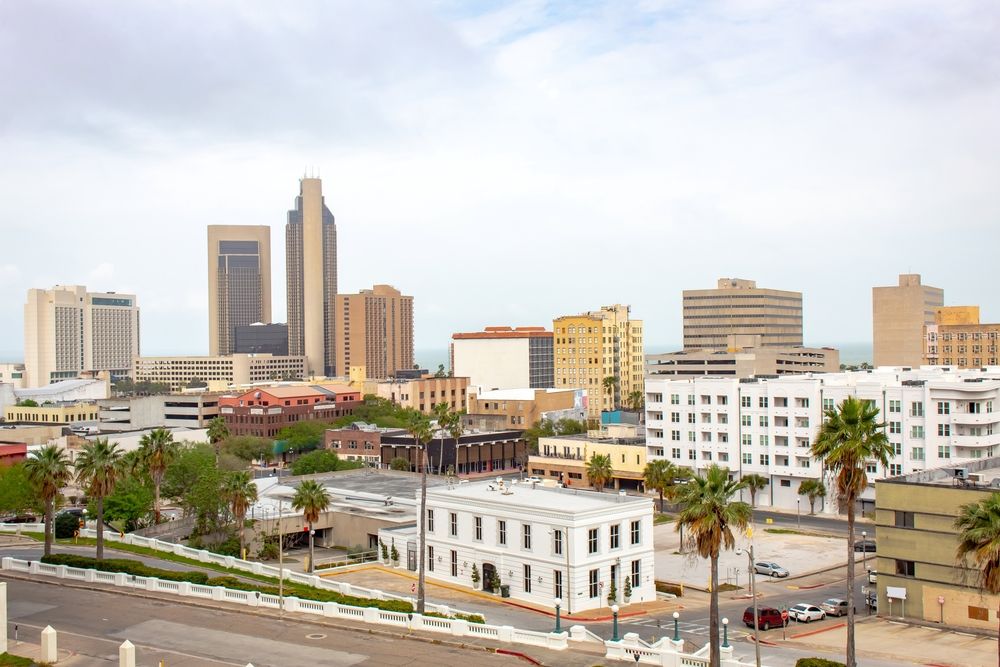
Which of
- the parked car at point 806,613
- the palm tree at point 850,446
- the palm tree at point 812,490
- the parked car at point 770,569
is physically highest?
the palm tree at point 850,446

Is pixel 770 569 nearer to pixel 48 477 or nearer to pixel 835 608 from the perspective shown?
pixel 835 608

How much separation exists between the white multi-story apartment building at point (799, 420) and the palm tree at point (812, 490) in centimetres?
134

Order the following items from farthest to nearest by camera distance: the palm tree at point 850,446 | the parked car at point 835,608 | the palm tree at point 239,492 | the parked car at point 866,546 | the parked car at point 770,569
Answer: the parked car at point 866,546 < the palm tree at point 239,492 < the parked car at point 770,569 < the parked car at point 835,608 < the palm tree at point 850,446

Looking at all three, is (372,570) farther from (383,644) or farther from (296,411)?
(296,411)

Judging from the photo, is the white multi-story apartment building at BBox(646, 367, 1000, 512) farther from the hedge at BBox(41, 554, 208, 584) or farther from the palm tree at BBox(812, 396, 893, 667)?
the hedge at BBox(41, 554, 208, 584)

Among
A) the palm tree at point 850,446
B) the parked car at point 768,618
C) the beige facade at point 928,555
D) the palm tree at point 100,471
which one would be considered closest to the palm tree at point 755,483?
the beige facade at point 928,555

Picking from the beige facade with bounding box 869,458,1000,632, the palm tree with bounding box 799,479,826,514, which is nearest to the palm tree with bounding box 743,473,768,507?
the palm tree with bounding box 799,479,826,514

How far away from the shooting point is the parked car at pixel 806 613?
67688 mm

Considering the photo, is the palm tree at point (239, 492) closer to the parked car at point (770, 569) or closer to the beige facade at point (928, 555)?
the parked car at point (770, 569)

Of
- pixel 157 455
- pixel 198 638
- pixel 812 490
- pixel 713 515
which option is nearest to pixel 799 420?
pixel 812 490

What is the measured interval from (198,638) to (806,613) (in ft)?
123

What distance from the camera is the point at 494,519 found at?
7456cm

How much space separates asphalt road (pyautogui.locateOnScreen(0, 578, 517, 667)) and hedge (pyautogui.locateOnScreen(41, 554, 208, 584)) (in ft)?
11.6

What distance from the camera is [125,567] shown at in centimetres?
7250
